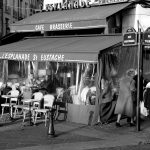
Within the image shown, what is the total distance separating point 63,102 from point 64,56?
164cm

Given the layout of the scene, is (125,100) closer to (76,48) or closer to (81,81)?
(81,81)

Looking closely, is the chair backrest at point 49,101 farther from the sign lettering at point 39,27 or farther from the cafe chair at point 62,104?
the sign lettering at point 39,27

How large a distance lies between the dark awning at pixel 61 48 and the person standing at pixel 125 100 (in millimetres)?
1180

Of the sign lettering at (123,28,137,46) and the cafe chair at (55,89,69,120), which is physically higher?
the sign lettering at (123,28,137,46)

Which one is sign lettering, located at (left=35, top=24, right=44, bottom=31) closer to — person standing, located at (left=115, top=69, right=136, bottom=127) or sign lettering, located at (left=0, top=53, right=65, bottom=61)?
sign lettering, located at (left=0, top=53, right=65, bottom=61)

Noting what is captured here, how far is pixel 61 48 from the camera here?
526 inches

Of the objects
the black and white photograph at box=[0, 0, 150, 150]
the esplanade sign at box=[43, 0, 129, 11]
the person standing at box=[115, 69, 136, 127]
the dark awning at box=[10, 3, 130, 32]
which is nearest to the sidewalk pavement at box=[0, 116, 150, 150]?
the black and white photograph at box=[0, 0, 150, 150]

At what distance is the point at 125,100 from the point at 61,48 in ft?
9.44

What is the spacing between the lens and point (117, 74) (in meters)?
13.1

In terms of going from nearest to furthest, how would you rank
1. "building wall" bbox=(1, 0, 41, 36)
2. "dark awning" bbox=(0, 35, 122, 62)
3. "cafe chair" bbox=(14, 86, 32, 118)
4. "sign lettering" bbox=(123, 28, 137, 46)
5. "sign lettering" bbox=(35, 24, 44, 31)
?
"sign lettering" bbox=(123, 28, 137, 46)
"dark awning" bbox=(0, 35, 122, 62)
"cafe chair" bbox=(14, 86, 32, 118)
"sign lettering" bbox=(35, 24, 44, 31)
"building wall" bbox=(1, 0, 41, 36)

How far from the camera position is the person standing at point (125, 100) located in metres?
11.9

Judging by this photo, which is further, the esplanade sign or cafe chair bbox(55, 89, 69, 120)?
the esplanade sign

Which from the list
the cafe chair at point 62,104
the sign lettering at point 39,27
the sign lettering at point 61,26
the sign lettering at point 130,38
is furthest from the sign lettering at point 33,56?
the sign lettering at point 130,38

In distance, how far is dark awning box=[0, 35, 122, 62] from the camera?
39.8 ft
